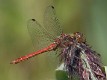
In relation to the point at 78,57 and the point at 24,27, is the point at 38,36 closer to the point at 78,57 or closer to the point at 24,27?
the point at 78,57

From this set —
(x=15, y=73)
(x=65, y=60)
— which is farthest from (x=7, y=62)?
(x=65, y=60)

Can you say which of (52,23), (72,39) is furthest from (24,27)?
(72,39)

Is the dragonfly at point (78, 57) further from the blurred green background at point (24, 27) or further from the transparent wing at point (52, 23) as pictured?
the blurred green background at point (24, 27)

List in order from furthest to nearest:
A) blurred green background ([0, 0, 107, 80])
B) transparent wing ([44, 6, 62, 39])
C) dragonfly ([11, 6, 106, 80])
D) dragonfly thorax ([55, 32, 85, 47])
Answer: blurred green background ([0, 0, 107, 80])
transparent wing ([44, 6, 62, 39])
dragonfly thorax ([55, 32, 85, 47])
dragonfly ([11, 6, 106, 80])

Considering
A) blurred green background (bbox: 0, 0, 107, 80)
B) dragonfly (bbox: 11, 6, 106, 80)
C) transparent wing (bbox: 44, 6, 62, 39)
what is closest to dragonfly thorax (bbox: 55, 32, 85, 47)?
dragonfly (bbox: 11, 6, 106, 80)

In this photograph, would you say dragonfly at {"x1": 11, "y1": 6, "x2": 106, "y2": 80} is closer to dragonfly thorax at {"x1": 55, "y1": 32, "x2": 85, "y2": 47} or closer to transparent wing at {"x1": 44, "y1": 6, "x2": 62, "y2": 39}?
dragonfly thorax at {"x1": 55, "y1": 32, "x2": 85, "y2": 47}

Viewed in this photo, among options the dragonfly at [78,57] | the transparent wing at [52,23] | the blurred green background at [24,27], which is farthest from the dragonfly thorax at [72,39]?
the blurred green background at [24,27]

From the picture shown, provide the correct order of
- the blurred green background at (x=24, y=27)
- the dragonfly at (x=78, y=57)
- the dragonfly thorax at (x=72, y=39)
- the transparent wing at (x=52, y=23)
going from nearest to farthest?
the dragonfly at (x=78, y=57) → the dragonfly thorax at (x=72, y=39) → the transparent wing at (x=52, y=23) → the blurred green background at (x=24, y=27)

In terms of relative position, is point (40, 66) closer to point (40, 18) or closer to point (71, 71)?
point (40, 18)
